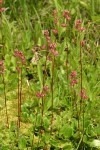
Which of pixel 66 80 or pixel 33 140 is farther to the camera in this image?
pixel 66 80

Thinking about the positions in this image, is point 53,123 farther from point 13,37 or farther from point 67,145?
point 13,37

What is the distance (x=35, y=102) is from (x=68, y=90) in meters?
0.34

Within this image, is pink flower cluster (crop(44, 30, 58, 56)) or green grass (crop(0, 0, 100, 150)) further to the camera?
green grass (crop(0, 0, 100, 150))

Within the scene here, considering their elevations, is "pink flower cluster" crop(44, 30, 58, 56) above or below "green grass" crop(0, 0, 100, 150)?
above

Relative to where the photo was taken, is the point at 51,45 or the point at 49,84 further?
the point at 49,84

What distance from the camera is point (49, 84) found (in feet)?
11.2

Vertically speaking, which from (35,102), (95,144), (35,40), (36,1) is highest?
(36,1)

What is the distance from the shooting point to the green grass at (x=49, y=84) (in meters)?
2.84

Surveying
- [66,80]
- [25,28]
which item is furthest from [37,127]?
[25,28]

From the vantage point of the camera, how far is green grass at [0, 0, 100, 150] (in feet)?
9.32

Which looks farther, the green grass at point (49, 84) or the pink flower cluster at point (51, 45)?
the green grass at point (49, 84)

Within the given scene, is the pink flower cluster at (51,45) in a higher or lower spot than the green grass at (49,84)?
higher

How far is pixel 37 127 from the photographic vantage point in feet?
9.86

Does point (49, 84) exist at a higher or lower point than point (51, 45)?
lower
